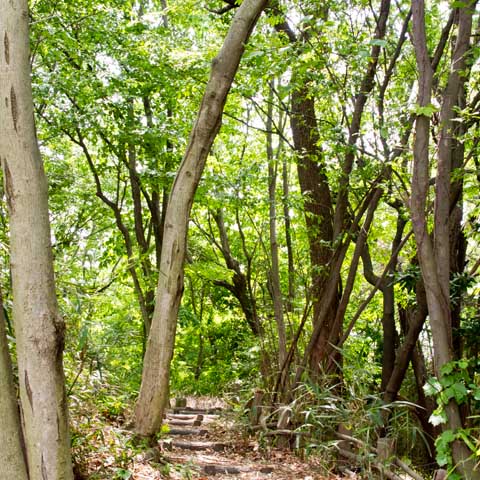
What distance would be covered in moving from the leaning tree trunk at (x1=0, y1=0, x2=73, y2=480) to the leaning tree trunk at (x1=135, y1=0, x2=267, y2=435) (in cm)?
125

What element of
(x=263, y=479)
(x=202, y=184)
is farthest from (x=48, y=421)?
(x=202, y=184)

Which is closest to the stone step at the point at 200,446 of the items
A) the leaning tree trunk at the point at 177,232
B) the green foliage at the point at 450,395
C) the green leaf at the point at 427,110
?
the leaning tree trunk at the point at 177,232

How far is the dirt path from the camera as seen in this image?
4.39 m

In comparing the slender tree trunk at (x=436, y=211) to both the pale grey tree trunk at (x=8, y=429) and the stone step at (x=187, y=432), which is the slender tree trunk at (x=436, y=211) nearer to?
the pale grey tree trunk at (x=8, y=429)

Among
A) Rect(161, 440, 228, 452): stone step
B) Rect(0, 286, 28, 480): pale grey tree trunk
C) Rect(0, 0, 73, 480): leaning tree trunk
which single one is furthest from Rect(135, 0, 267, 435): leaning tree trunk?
Rect(161, 440, 228, 452): stone step

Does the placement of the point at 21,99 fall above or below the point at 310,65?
below

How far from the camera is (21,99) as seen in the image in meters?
3.12

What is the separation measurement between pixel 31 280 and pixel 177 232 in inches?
58.1

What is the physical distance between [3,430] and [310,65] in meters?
3.87

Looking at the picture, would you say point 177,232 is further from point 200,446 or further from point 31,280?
point 200,446

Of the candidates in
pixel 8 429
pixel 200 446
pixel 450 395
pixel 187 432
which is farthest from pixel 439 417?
pixel 187 432

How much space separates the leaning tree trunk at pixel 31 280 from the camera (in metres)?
3.02

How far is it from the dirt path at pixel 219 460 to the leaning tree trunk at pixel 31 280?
1218 millimetres

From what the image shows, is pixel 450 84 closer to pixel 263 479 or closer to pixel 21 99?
pixel 21 99
